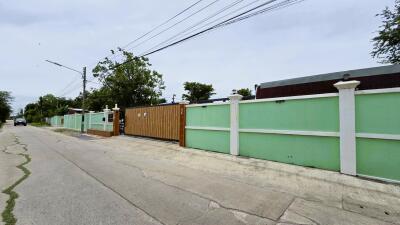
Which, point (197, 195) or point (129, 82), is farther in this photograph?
point (129, 82)

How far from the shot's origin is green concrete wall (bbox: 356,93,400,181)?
18.2 feet

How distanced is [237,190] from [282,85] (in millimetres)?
6524

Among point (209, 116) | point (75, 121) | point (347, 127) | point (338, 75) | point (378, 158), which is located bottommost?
point (378, 158)

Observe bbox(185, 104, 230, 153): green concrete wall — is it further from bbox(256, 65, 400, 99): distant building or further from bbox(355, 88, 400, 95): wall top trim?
bbox(355, 88, 400, 95): wall top trim

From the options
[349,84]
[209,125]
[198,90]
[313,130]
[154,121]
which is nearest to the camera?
[349,84]

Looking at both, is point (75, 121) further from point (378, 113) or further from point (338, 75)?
point (378, 113)

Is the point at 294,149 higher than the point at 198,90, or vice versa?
the point at 198,90

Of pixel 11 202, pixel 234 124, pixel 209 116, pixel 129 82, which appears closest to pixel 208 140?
pixel 209 116

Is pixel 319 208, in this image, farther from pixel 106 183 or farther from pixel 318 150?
pixel 106 183

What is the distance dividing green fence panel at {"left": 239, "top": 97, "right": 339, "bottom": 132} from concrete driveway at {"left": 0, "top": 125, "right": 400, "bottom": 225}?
122 centimetres

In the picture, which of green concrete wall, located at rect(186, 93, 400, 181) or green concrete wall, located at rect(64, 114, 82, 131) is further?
green concrete wall, located at rect(64, 114, 82, 131)

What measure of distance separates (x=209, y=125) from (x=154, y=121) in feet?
16.2

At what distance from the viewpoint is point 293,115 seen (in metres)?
7.31

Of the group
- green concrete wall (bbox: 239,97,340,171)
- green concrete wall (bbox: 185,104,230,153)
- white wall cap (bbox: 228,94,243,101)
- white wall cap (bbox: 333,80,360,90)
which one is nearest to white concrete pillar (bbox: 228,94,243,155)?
white wall cap (bbox: 228,94,243,101)
